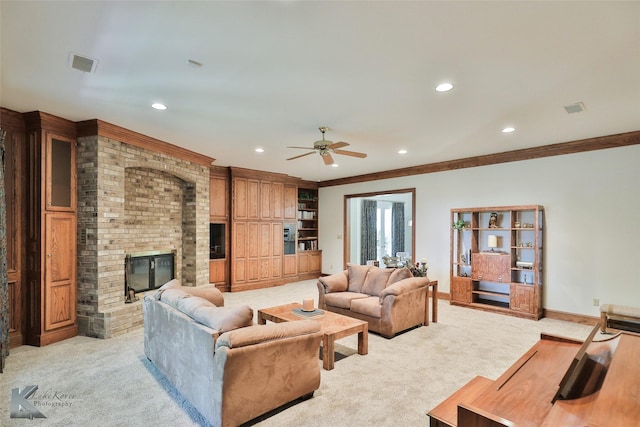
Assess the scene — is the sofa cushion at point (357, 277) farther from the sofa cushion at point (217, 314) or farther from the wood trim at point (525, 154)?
the sofa cushion at point (217, 314)

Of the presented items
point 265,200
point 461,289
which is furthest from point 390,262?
point 265,200

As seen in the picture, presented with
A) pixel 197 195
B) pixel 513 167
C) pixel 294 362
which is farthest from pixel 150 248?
pixel 513 167

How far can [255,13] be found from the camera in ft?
6.51

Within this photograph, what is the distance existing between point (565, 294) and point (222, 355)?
5372mm

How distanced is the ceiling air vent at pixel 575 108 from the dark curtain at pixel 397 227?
7.72 m

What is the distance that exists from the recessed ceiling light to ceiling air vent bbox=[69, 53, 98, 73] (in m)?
2.88

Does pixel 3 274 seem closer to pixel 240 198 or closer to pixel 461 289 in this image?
pixel 240 198

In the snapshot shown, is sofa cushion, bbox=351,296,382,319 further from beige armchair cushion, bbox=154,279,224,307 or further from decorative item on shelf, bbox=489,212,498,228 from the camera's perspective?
decorative item on shelf, bbox=489,212,498,228

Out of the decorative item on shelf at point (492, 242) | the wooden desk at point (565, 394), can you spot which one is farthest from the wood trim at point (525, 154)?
the wooden desk at point (565, 394)

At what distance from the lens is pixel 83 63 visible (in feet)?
8.58

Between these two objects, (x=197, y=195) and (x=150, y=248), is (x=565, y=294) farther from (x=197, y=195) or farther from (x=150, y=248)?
(x=150, y=248)

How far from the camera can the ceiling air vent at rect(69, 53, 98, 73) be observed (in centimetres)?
253

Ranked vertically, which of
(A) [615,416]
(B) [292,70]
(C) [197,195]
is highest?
(B) [292,70]

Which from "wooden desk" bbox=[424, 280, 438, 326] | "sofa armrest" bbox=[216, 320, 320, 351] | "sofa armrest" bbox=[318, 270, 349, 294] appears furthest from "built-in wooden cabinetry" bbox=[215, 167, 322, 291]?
"sofa armrest" bbox=[216, 320, 320, 351]
